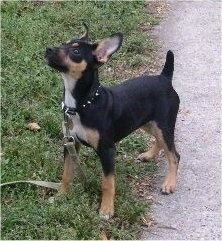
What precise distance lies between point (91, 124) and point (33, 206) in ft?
2.61

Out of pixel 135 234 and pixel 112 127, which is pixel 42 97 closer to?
pixel 112 127

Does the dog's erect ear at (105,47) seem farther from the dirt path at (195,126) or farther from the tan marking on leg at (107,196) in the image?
the dirt path at (195,126)

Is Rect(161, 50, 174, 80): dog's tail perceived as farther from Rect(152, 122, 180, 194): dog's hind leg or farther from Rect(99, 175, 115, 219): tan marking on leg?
Rect(99, 175, 115, 219): tan marking on leg

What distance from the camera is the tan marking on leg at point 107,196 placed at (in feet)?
16.0

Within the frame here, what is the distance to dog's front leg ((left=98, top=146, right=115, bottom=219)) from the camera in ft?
15.9

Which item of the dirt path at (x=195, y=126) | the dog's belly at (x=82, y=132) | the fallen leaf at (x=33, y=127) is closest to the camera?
the dog's belly at (x=82, y=132)

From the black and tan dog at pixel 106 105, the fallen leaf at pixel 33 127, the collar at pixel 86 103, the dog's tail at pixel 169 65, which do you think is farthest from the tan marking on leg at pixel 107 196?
the fallen leaf at pixel 33 127

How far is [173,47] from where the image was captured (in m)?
8.66

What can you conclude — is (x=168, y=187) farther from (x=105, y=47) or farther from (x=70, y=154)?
(x=105, y=47)

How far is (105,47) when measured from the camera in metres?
4.73

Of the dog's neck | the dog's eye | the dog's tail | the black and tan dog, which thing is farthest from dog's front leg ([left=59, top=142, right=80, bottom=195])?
the dog's tail

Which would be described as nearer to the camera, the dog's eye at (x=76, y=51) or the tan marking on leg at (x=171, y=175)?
the dog's eye at (x=76, y=51)

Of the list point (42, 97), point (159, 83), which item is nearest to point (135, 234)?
point (159, 83)

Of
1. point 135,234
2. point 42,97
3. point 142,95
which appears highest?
point 142,95
